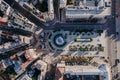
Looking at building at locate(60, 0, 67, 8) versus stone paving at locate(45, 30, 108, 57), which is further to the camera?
stone paving at locate(45, 30, 108, 57)

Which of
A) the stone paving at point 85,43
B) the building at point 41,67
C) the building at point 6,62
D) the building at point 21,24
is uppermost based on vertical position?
the building at point 21,24

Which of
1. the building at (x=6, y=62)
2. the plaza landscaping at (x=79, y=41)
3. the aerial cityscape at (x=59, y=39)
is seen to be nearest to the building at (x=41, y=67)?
the aerial cityscape at (x=59, y=39)

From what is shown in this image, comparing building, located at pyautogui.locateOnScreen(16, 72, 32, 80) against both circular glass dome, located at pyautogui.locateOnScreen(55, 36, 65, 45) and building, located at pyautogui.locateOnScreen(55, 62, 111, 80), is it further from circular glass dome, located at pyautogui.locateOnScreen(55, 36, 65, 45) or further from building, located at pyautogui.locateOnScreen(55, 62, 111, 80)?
circular glass dome, located at pyautogui.locateOnScreen(55, 36, 65, 45)

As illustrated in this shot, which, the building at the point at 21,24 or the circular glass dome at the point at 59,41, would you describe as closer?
the building at the point at 21,24

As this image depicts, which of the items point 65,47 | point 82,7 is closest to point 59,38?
point 65,47

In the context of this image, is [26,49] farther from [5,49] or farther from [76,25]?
[76,25]

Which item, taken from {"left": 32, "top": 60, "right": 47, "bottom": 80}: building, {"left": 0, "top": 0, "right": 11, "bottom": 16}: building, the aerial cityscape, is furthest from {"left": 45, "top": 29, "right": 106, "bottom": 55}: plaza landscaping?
{"left": 0, "top": 0, "right": 11, "bottom": 16}: building

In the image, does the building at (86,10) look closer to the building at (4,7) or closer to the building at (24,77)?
the building at (4,7)

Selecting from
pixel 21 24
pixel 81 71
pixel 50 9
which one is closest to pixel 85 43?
pixel 81 71
